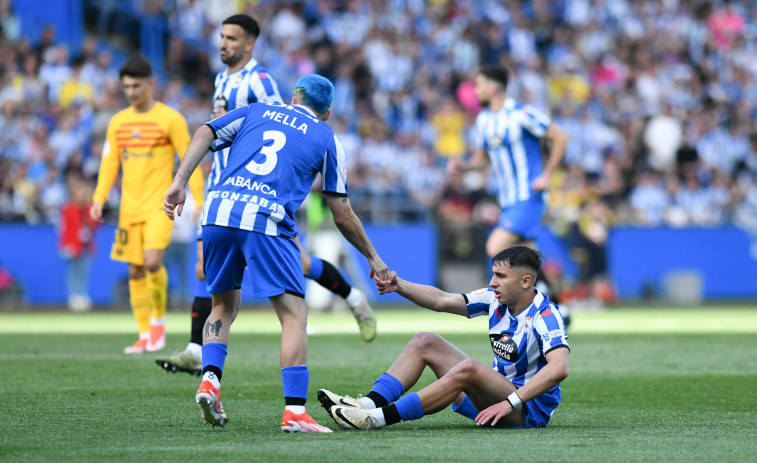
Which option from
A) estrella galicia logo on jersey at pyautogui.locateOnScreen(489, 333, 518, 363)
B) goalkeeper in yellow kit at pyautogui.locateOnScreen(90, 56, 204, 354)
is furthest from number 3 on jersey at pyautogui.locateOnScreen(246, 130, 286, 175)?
goalkeeper in yellow kit at pyautogui.locateOnScreen(90, 56, 204, 354)

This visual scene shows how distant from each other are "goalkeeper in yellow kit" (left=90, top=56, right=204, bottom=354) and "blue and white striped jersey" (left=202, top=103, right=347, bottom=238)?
4.31 metres

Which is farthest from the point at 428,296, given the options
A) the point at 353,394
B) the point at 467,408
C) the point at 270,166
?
the point at 353,394

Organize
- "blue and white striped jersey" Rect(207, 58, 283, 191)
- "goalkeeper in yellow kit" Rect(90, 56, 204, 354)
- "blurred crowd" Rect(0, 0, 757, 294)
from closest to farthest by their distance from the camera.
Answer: "blue and white striped jersey" Rect(207, 58, 283, 191), "goalkeeper in yellow kit" Rect(90, 56, 204, 354), "blurred crowd" Rect(0, 0, 757, 294)

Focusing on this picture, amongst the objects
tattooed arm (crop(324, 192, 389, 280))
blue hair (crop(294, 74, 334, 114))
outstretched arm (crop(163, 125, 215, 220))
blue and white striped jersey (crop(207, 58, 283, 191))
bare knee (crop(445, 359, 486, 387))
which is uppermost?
blue and white striped jersey (crop(207, 58, 283, 191))

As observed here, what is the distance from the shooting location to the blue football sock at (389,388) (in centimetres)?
629

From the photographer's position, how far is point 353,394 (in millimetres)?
7930

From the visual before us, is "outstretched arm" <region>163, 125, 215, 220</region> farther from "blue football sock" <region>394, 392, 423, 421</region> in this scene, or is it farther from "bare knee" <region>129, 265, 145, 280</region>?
"bare knee" <region>129, 265, 145, 280</region>

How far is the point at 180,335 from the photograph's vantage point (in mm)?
13375

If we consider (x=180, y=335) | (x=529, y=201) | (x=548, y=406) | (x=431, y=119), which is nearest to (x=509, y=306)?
(x=548, y=406)

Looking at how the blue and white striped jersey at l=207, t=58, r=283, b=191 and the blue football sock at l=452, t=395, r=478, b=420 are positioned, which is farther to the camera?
the blue and white striped jersey at l=207, t=58, r=283, b=191

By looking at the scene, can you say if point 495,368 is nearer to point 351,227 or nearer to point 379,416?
point 379,416

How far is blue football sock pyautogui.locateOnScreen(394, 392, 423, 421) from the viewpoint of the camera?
6.14 metres

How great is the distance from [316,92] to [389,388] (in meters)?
1.69

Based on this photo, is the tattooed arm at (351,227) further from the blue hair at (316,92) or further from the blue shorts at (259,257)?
the blue hair at (316,92)
